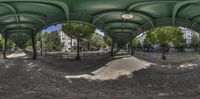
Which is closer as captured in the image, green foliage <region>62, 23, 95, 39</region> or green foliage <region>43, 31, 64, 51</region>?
green foliage <region>62, 23, 95, 39</region>

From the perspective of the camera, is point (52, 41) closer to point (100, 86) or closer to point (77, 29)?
point (77, 29)

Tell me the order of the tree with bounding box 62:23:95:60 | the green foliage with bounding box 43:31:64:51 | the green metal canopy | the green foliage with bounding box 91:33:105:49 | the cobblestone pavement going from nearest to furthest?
the cobblestone pavement, the green metal canopy, the tree with bounding box 62:23:95:60, the green foliage with bounding box 43:31:64:51, the green foliage with bounding box 91:33:105:49

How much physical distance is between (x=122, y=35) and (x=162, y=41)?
740 centimetres

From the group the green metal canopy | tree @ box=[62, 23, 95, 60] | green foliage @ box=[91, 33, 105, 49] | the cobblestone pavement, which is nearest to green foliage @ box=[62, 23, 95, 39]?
tree @ box=[62, 23, 95, 60]

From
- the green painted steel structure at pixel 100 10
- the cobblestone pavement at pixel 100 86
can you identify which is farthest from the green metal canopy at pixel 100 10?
the cobblestone pavement at pixel 100 86

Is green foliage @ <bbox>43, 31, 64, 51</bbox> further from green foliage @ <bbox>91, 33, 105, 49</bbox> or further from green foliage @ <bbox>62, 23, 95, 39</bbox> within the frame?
green foliage @ <bbox>62, 23, 95, 39</bbox>

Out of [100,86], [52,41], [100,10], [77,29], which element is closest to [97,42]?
[52,41]

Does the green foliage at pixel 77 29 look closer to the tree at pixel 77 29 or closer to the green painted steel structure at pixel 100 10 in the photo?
the tree at pixel 77 29

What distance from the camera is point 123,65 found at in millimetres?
21562

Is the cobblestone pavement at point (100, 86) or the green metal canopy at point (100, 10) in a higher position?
the green metal canopy at point (100, 10)

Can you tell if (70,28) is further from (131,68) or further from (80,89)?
(80,89)

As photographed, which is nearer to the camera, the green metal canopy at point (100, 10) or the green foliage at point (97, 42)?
the green metal canopy at point (100, 10)

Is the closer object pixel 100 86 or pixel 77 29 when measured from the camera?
pixel 100 86

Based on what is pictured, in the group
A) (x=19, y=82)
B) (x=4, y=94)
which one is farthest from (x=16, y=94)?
(x=19, y=82)
